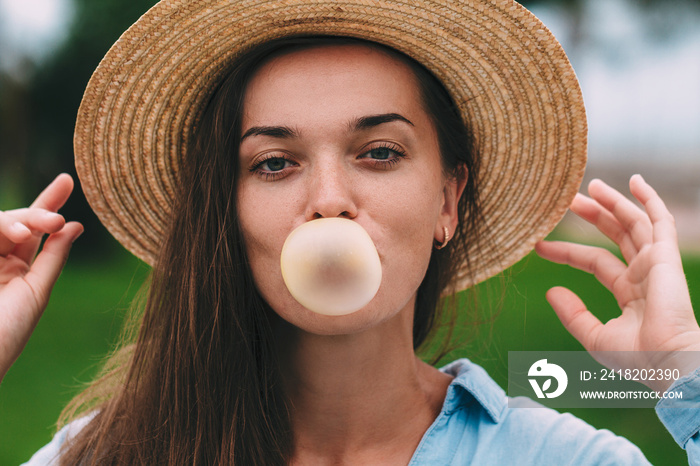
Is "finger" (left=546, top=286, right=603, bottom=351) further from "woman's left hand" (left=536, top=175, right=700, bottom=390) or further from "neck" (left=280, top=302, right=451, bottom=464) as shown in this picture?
"neck" (left=280, top=302, right=451, bottom=464)

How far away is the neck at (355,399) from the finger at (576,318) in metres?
0.44

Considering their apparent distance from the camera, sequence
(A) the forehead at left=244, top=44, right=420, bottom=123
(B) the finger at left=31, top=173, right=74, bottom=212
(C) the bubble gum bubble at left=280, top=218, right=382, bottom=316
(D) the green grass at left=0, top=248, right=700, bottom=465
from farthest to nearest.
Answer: (D) the green grass at left=0, top=248, right=700, bottom=465 → (B) the finger at left=31, top=173, right=74, bottom=212 → (A) the forehead at left=244, top=44, right=420, bottom=123 → (C) the bubble gum bubble at left=280, top=218, right=382, bottom=316

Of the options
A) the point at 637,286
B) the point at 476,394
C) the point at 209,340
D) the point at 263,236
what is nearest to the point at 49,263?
the point at 209,340

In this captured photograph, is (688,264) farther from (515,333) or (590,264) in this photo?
(590,264)

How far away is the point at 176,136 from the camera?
6.43 ft

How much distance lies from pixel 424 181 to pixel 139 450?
99 cm

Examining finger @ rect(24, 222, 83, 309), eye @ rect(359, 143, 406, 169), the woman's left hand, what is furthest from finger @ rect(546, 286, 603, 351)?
finger @ rect(24, 222, 83, 309)

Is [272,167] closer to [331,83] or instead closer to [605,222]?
[331,83]

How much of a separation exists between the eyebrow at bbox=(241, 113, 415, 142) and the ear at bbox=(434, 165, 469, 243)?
1.04 ft

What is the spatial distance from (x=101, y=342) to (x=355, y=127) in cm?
376

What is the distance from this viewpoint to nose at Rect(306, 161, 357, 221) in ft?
4.91

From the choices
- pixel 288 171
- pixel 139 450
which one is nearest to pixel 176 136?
pixel 288 171

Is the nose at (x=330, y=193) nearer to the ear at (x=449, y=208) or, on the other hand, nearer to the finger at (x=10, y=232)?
the ear at (x=449, y=208)

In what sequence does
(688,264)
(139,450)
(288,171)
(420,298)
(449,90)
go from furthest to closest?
(688,264)
(420,298)
(449,90)
(139,450)
(288,171)
